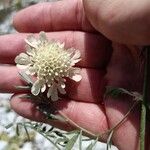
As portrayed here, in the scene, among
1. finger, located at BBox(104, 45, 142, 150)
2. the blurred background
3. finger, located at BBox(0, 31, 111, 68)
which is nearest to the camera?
finger, located at BBox(104, 45, 142, 150)

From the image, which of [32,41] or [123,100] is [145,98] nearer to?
[123,100]

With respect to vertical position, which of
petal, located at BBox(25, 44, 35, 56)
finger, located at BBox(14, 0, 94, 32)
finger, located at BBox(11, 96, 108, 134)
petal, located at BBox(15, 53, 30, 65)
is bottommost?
finger, located at BBox(11, 96, 108, 134)

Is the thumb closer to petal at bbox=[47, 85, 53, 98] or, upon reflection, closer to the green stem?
the green stem

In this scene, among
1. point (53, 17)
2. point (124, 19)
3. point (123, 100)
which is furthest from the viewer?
point (53, 17)

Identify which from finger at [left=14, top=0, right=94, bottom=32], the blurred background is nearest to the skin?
finger at [left=14, top=0, right=94, bottom=32]

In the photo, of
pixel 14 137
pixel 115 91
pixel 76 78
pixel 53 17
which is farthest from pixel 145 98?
pixel 14 137

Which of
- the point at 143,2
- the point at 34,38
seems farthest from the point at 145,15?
the point at 34,38
